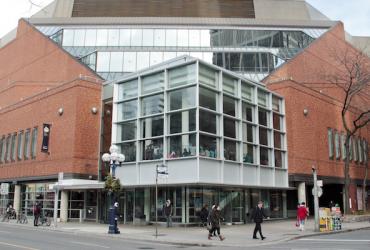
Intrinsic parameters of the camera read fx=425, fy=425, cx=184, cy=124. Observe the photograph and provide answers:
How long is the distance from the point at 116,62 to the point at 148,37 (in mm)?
6423

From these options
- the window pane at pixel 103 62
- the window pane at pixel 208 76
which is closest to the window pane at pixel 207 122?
the window pane at pixel 208 76

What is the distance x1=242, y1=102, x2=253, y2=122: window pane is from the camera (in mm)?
31731

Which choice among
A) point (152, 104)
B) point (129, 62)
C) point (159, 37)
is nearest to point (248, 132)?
point (152, 104)

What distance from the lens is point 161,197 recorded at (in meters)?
29.0

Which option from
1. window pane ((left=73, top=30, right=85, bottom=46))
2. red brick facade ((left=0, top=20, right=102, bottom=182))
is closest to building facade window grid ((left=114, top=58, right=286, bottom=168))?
red brick facade ((left=0, top=20, right=102, bottom=182))

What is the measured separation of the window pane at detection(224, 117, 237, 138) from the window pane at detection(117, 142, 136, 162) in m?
6.75

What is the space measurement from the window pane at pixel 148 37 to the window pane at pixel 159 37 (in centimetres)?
51

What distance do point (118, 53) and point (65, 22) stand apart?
11242 mm

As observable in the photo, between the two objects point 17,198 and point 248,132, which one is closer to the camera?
point 248,132

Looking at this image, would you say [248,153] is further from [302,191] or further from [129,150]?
[129,150]

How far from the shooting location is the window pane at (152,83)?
2998 cm

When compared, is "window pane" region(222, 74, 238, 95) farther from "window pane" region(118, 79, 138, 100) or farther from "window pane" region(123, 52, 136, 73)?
"window pane" region(123, 52, 136, 73)

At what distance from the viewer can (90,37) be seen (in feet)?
180

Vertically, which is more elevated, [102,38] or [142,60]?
[102,38]
